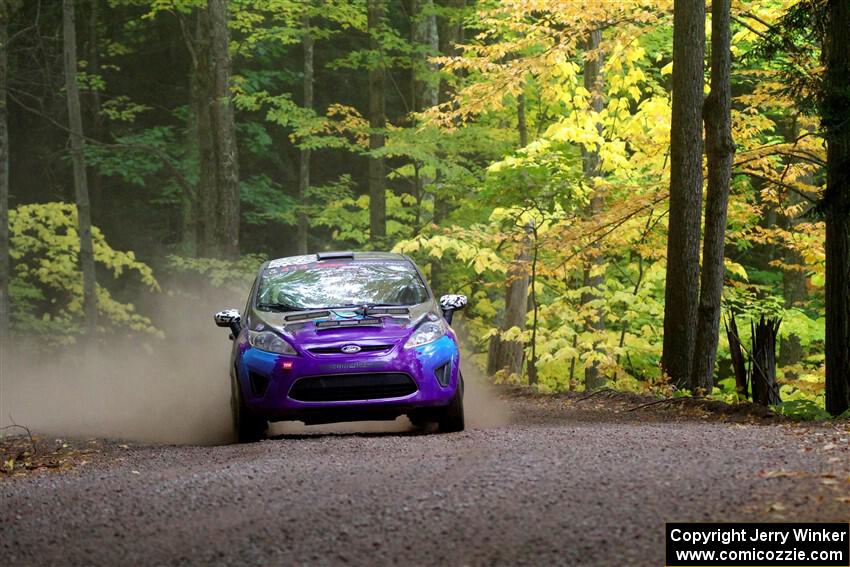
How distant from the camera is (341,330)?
1095cm

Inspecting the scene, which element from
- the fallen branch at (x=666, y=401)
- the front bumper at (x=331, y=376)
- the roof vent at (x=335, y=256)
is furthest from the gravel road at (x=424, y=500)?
the fallen branch at (x=666, y=401)

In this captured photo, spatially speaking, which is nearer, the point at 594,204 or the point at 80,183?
the point at 594,204

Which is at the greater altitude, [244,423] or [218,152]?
[218,152]

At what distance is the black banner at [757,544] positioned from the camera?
5.64 meters

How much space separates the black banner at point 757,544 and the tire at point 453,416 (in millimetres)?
5203

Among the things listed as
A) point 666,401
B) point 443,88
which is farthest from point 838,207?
point 443,88

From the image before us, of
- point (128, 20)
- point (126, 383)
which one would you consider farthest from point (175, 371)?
point (128, 20)

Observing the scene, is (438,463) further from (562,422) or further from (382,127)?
(382,127)

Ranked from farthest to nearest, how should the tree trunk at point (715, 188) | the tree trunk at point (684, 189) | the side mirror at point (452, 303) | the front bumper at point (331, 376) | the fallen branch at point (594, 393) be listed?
the fallen branch at point (594, 393) → the tree trunk at point (684, 189) → the tree trunk at point (715, 188) → the side mirror at point (452, 303) → the front bumper at point (331, 376)

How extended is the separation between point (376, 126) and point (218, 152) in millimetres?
4337

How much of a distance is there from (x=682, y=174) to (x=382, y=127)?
544 inches

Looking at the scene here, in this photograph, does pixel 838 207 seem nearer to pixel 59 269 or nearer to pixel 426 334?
pixel 426 334

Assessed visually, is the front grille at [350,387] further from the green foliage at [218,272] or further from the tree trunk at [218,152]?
the tree trunk at [218,152]

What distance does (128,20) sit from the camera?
38219 millimetres
